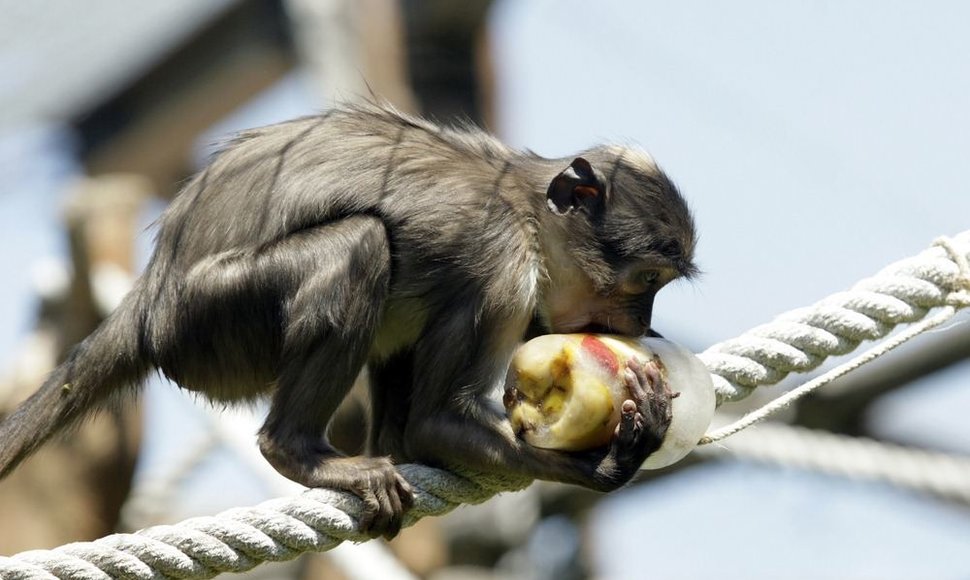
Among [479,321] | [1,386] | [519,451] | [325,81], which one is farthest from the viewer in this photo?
[325,81]

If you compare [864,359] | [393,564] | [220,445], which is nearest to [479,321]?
[864,359]

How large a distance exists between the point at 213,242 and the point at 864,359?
2.48 meters

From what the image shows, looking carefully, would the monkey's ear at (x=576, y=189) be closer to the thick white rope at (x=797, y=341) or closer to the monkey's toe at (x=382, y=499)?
the thick white rope at (x=797, y=341)

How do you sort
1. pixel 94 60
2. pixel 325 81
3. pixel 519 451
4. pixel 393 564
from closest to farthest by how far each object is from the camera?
1. pixel 519 451
2. pixel 393 564
3. pixel 325 81
4. pixel 94 60

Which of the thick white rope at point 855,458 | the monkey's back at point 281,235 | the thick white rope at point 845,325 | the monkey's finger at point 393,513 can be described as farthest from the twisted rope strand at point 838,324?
the thick white rope at point 855,458

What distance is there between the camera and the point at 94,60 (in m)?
11.7

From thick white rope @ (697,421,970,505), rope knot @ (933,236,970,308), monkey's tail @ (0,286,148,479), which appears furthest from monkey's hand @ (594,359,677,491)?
thick white rope @ (697,421,970,505)

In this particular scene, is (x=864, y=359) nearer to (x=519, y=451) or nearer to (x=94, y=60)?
(x=519, y=451)

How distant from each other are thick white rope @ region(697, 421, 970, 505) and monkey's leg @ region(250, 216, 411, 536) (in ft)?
10.6

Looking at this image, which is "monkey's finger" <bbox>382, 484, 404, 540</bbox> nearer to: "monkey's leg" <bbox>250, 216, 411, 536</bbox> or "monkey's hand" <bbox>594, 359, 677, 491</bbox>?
"monkey's leg" <bbox>250, 216, 411, 536</bbox>

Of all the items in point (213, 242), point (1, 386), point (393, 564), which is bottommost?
point (393, 564)

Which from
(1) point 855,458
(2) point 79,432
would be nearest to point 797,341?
(1) point 855,458

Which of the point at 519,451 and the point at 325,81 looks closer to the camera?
the point at 519,451

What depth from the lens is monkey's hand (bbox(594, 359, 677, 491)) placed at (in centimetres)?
461
